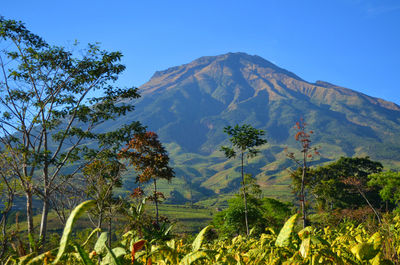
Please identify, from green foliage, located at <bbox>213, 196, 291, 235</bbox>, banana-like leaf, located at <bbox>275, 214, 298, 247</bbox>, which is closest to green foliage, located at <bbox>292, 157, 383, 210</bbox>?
green foliage, located at <bbox>213, 196, 291, 235</bbox>

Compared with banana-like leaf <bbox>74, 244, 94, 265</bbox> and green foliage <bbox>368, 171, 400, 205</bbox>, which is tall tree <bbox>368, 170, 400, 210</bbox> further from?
banana-like leaf <bbox>74, 244, 94, 265</bbox>

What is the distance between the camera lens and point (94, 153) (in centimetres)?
1370

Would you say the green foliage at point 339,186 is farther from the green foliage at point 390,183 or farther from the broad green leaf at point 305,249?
the broad green leaf at point 305,249

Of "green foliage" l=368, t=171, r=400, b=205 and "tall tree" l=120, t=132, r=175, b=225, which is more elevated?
"tall tree" l=120, t=132, r=175, b=225

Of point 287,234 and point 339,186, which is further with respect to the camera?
point 339,186

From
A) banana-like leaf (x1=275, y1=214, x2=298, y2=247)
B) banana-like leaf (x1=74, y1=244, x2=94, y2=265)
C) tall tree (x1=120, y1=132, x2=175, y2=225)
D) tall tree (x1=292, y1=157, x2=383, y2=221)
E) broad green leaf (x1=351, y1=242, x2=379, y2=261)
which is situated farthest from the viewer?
tall tree (x1=292, y1=157, x2=383, y2=221)

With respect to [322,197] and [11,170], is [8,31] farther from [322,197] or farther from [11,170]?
[322,197]

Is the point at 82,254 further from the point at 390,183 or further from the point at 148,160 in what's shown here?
the point at 390,183

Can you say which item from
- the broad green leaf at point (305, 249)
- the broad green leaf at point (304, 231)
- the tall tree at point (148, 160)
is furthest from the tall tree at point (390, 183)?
the broad green leaf at point (305, 249)

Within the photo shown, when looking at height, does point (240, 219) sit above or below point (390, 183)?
below

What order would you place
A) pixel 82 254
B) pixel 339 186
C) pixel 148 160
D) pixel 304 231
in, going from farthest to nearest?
pixel 339 186 → pixel 148 160 → pixel 304 231 → pixel 82 254

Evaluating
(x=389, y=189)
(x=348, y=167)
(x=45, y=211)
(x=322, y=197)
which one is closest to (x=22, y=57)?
(x=45, y=211)

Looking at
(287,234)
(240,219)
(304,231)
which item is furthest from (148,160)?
(287,234)

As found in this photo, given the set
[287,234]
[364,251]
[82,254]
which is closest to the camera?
[82,254]
